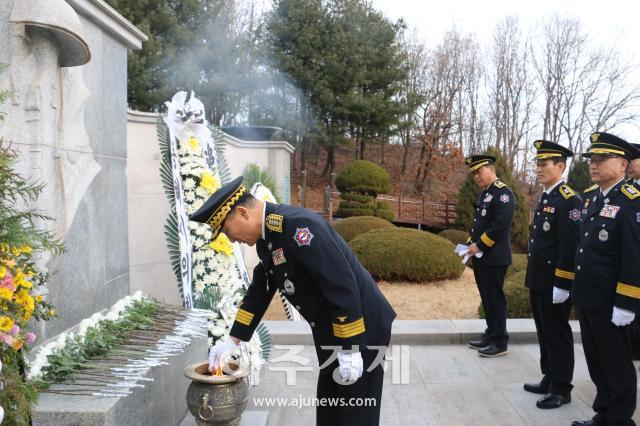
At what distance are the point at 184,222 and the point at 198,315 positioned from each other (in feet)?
3.07

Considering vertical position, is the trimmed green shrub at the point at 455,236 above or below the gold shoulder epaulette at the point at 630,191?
below

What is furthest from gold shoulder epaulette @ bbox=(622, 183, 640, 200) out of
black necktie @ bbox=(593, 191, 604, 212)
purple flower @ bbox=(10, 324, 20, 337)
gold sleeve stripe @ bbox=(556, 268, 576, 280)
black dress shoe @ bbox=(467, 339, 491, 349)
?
purple flower @ bbox=(10, 324, 20, 337)

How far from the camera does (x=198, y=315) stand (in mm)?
4230

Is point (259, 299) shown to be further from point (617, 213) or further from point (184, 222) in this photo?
point (617, 213)

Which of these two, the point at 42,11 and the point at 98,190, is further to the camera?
the point at 98,190

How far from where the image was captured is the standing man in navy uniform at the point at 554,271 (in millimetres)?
4230

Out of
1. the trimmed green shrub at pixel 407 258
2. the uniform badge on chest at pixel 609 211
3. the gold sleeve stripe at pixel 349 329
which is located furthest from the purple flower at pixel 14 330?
the trimmed green shrub at pixel 407 258

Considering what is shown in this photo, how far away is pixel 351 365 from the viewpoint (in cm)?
245

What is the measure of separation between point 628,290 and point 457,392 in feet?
5.75

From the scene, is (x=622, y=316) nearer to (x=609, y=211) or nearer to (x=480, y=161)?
(x=609, y=211)

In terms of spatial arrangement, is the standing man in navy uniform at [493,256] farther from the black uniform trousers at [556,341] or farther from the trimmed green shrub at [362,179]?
the trimmed green shrub at [362,179]

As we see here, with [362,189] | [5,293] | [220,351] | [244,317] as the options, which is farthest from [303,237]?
[362,189]

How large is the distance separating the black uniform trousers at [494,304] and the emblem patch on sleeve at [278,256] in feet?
11.7

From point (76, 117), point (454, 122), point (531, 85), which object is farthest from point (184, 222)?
point (531, 85)
